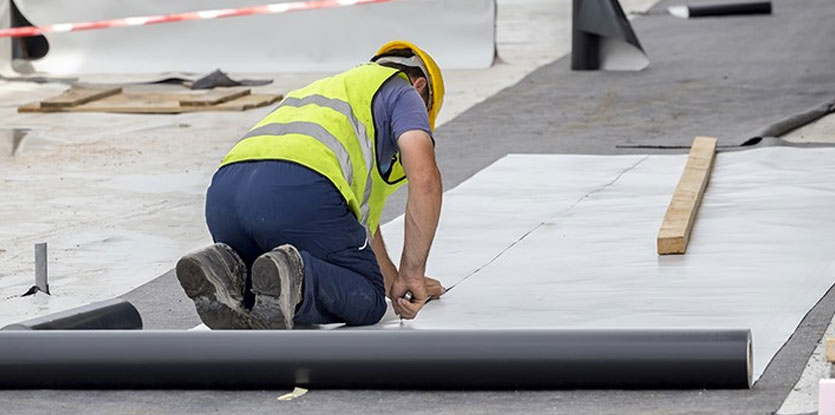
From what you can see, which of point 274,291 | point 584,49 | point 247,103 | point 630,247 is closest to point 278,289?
point 274,291

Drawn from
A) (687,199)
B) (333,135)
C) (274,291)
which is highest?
(333,135)

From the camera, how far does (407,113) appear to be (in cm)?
483

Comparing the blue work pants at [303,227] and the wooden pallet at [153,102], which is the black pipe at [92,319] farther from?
the wooden pallet at [153,102]

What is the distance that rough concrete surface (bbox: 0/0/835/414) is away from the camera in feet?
13.3

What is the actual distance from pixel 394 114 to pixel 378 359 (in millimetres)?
1023

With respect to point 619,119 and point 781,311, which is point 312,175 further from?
point 619,119

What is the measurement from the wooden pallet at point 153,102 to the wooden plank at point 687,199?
4.05 metres

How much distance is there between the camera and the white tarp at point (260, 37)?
44.2 ft

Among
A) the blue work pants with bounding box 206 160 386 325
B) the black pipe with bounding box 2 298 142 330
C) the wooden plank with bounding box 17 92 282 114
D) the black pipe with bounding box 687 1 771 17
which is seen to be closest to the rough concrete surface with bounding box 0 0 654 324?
the wooden plank with bounding box 17 92 282 114

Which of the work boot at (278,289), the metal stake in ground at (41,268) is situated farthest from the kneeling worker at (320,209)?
the metal stake in ground at (41,268)

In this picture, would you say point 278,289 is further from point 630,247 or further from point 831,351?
point 630,247

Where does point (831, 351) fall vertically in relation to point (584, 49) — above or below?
above

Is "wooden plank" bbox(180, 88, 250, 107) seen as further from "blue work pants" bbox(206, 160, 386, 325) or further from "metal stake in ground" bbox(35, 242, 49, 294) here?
"blue work pants" bbox(206, 160, 386, 325)

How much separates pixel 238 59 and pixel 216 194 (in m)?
9.17
